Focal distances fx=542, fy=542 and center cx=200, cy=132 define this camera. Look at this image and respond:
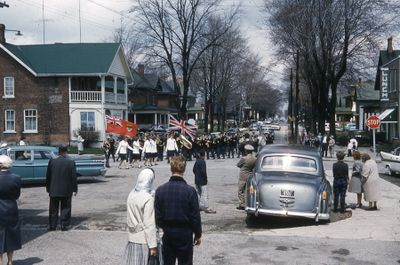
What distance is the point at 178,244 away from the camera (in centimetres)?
605

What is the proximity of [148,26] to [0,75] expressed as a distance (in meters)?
14.7

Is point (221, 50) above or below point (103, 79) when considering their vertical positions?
above

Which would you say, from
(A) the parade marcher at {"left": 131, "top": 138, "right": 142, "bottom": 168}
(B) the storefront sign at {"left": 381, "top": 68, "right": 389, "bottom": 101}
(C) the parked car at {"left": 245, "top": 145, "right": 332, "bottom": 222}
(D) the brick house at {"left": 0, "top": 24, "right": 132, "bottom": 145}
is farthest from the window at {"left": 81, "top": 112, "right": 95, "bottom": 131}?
(C) the parked car at {"left": 245, "top": 145, "right": 332, "bottom": 222}

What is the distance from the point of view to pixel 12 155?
19.3 metres

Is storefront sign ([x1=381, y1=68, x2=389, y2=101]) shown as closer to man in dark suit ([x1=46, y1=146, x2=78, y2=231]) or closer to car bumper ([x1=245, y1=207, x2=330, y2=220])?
car bumper ([x1=245, y1=207, x2=330, y2=220])

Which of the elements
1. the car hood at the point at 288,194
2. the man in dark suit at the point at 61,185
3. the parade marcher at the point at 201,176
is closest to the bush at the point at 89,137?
the parade marcher at the point at 201,176

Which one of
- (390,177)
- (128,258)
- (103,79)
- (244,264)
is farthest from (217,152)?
(128,258)

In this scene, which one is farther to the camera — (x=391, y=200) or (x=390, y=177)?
(x=390, y=177)

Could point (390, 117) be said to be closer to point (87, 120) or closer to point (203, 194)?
point (87, 120)

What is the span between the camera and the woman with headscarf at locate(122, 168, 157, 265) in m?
6.22

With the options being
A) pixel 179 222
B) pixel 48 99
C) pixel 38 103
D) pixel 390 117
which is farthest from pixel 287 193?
pixel 38 103

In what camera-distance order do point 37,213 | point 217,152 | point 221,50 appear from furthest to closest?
1. point 221,50
2. point 217,152
3. point 37,213

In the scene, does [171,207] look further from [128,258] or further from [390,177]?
[390,177]

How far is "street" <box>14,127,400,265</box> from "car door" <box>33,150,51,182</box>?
294cm
